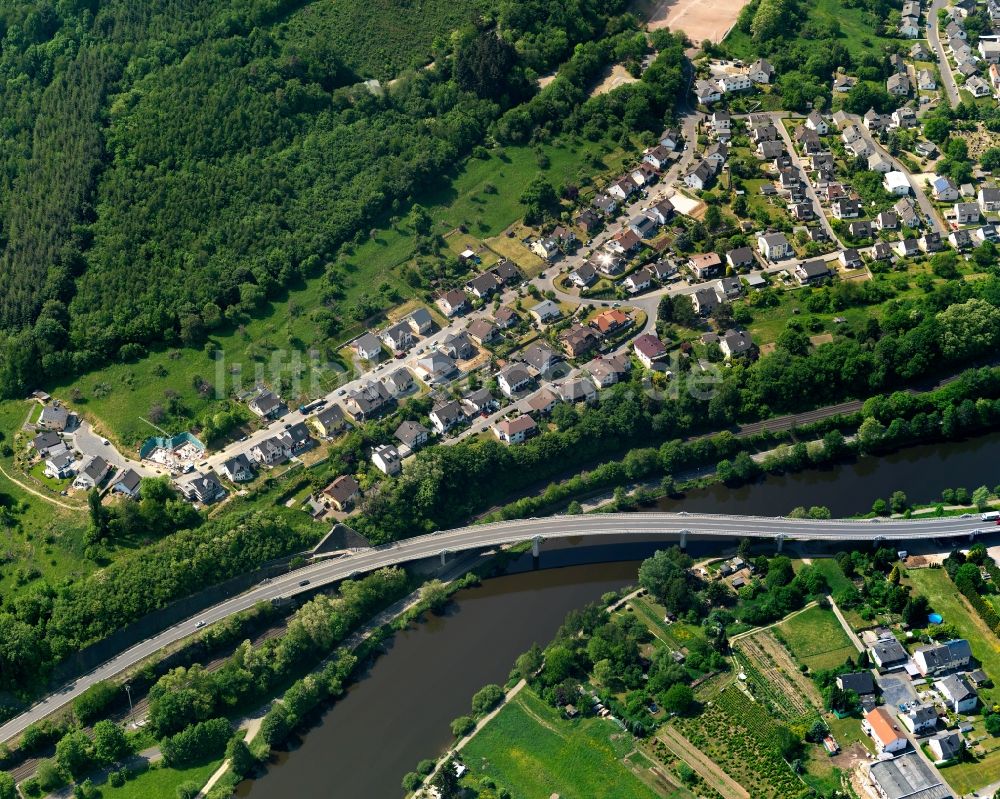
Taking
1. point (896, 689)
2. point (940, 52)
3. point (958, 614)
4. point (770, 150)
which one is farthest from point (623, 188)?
point (896, 689)

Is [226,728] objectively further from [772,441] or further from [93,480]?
[772,441]

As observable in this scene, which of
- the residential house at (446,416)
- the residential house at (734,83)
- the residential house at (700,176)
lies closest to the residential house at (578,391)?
the residential house at (446,416)

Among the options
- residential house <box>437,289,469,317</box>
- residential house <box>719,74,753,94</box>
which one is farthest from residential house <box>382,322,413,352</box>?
residential house <box>719,74,753,94</box>

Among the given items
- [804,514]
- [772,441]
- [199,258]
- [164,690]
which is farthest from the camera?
[199,258]

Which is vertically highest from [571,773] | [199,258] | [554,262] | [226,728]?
[199,258]

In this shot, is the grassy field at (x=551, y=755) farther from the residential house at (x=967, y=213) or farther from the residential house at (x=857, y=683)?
the residential house at (x=967, y=213)

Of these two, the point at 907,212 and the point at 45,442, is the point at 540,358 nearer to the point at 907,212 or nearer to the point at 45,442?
the point at 907,212

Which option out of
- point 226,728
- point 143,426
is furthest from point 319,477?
point 226,728
